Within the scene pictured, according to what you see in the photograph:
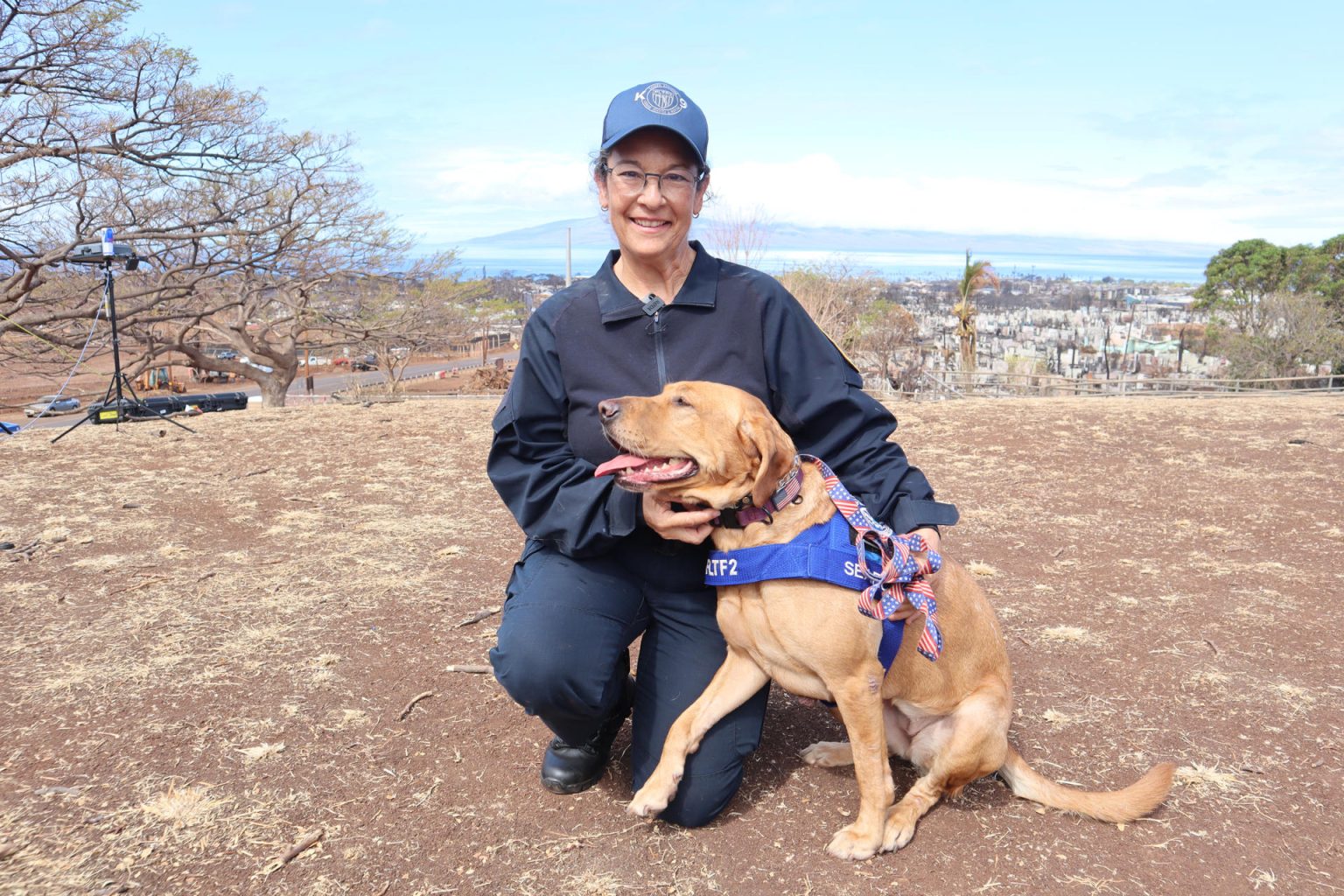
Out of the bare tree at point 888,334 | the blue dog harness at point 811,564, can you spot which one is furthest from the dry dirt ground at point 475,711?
the bare tree at point 888,334

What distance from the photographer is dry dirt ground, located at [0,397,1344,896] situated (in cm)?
228

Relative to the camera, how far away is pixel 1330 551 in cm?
496

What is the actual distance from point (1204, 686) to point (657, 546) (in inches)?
90.8

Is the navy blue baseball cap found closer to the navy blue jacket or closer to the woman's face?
the woman's face

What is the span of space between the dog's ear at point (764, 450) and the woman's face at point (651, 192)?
2.39 ft

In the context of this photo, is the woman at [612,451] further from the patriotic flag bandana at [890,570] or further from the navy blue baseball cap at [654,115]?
the patriotic flag bandana at [890,570]

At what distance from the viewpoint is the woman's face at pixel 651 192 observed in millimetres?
2709

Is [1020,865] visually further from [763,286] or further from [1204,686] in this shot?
[763,286]

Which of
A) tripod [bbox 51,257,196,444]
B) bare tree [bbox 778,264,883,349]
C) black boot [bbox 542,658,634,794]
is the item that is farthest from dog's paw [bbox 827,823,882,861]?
bare tree [bbox 778,264,883,349]

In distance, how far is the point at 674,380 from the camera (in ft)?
8.84

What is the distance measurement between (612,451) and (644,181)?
869 millimetres

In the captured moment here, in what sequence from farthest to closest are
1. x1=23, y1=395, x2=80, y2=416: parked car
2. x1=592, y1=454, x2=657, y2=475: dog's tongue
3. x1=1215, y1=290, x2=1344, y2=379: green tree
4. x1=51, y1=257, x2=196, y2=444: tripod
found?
x1=1215, y1=290, x2=1344, y2=379: green tree, x1=23, y1=395, x2=80, y2=416: parked car, x1=51, y1=257, x2=196, y2=444: tripod, x1=592, y1=454, x2=657, y2=475: dog's tongue

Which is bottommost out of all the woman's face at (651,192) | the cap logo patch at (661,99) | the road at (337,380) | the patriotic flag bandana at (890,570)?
the road at (337,380)

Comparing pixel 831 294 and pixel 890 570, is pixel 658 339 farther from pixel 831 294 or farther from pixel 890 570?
pixel 831 294
